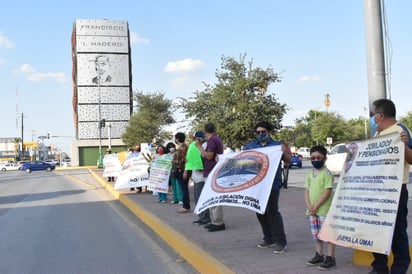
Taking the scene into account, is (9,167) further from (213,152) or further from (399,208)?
(399,208)

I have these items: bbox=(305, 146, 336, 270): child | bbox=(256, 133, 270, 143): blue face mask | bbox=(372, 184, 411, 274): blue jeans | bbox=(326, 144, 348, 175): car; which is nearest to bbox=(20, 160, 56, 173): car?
bbox=(326, 144, 348, 175): car

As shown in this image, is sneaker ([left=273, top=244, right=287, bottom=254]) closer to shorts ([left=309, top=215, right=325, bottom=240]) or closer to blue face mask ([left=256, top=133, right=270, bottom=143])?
shorts ([left=309, top=215, right=325, bottom=240])

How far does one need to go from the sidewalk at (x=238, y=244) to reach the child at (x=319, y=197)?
165 millimetres

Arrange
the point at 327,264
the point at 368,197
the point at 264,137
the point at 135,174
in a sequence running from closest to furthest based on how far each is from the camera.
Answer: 1. the point at 368,197
2. the point at 327,264
3. the point at 264,137
4. the point at 135,174

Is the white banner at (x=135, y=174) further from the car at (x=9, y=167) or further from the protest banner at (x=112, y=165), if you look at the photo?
the car at (x=9, y=167)

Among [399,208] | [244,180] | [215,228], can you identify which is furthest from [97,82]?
[399,208]

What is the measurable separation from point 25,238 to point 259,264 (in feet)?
16.5

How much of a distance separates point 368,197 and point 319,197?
76 cm

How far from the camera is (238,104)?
15.2 meters

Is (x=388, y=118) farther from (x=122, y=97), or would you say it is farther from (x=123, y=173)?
(x=122, y=97)

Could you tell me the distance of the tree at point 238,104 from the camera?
15.2 meters

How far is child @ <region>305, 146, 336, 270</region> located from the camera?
499 cm

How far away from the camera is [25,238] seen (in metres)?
8.34

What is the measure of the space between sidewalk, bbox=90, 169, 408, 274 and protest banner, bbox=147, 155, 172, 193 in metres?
1.37
